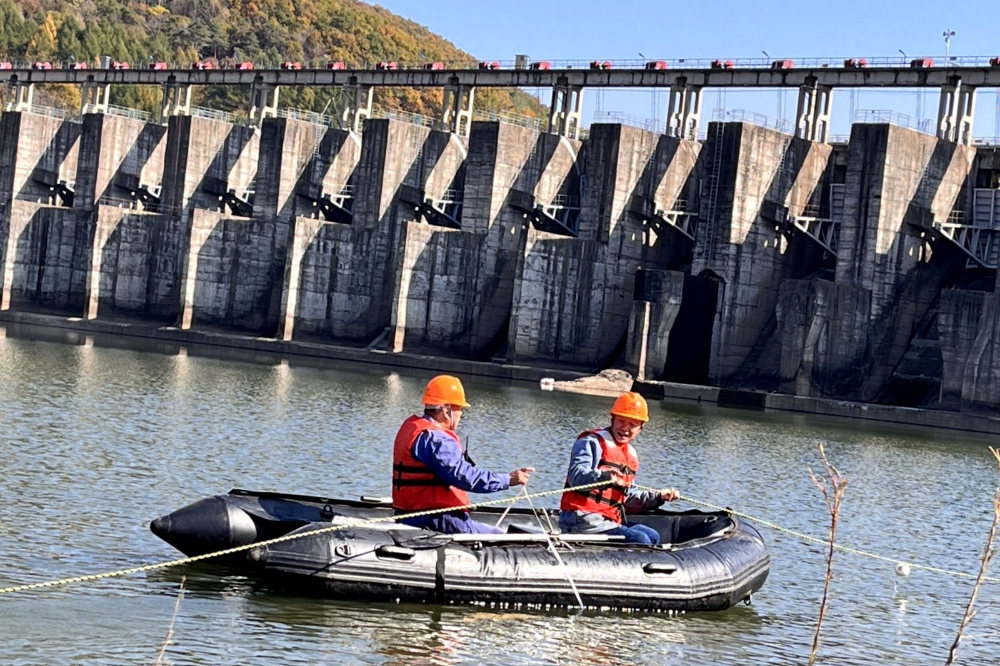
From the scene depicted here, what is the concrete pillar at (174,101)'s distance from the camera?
83.1 m

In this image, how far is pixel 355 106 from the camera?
76125mm

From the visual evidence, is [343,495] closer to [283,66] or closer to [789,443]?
[789,443]

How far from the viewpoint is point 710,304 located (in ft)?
189

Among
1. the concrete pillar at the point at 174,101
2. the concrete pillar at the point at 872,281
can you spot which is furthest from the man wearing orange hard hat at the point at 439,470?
the concrete pillar at the point at 174,101

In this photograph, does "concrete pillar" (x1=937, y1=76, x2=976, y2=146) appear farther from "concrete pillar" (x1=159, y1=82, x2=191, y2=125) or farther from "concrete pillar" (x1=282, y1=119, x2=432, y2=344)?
"concrete pillar" (x1=159, y1=82, x2=191, y2=125)

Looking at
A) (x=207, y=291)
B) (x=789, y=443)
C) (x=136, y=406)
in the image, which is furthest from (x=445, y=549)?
(x=207, y=291)

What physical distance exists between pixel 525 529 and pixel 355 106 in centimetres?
6076

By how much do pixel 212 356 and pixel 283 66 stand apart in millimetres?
25281

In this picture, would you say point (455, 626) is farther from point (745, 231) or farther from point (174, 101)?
point (174, 101)

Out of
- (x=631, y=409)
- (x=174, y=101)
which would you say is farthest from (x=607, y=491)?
(x=174, y=101)

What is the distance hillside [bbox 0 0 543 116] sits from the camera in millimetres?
142250

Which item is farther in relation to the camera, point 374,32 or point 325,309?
point 374,32

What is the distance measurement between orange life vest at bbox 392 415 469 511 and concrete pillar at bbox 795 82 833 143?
4765cm

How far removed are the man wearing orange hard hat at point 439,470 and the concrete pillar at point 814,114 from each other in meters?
47.6
